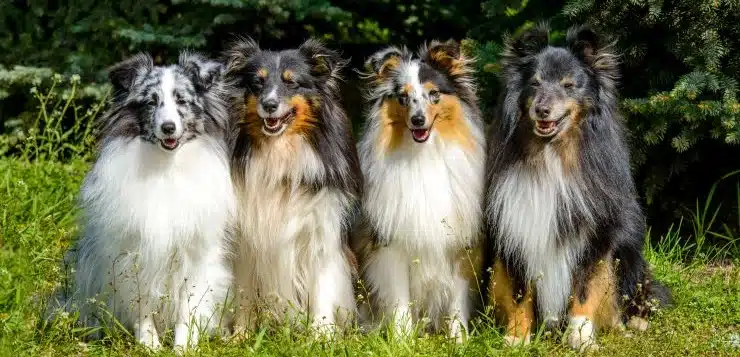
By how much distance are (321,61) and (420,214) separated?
3.48 feet

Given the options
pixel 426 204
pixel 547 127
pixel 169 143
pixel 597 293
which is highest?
pixel 547 127

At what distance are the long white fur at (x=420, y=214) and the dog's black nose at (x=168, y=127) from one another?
46.7 inches

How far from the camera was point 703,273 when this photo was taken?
6863 millimetres

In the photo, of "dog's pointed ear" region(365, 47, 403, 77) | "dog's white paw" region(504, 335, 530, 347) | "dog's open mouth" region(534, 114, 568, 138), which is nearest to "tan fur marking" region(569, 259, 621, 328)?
"dog's white paw" region(504, 335, 530, 347)

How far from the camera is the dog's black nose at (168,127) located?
5.07 metres

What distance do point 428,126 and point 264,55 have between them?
1.04m

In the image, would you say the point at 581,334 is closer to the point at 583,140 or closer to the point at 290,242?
the point at 583,140

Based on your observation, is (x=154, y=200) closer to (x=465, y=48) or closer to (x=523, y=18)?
(x=465, y=48)

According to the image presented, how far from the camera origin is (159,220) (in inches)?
204

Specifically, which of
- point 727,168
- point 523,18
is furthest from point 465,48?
point 727,168

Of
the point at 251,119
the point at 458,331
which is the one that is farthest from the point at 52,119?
the point at 458,331

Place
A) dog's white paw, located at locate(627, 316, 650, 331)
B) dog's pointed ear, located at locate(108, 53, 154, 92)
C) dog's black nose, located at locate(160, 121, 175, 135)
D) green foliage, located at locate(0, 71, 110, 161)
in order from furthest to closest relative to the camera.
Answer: green foliage, located at locate(0, 71, 110, 161)
dog's white paw, located at locate(627, 316, 650, 331)
dog's pointed ear, located at locate(108, 53, 154, 92)
dog's black nose, located at locate(160, 121, 175, 135)

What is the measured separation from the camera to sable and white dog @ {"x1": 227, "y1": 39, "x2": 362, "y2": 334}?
17.9 feet

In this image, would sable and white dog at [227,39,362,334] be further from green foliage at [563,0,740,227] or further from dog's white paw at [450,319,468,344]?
green foliage at [563,0,740,227]
